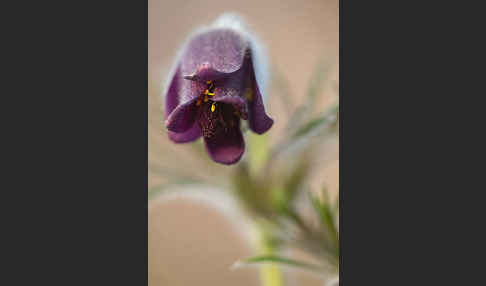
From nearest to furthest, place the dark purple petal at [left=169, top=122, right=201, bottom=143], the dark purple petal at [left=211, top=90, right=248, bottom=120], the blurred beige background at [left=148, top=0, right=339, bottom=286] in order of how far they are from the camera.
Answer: the dark purple petal at [left=211, top=90, right=248, bottom=120] < the dark purple petal at [left=169, top=122, right=201, bottom=143] < the blurred beige background at [left=148, top=0, right=339, bottom=286]

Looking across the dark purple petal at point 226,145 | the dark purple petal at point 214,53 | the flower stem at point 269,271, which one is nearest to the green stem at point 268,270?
the flower stem at point 269,271

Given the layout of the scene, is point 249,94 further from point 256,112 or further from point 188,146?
point 188,146

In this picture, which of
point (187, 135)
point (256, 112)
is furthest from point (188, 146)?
point (256, 112)

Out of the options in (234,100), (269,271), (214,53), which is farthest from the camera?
(269,271)

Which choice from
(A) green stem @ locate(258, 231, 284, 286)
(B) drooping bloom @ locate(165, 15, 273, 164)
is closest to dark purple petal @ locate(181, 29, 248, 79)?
(B) drooping bloom @ locate(165, 15, 273, 164)

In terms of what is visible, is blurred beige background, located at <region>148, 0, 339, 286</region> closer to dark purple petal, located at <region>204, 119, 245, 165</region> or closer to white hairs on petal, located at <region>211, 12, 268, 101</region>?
white hairs on petal, located at <region>211, 12, 268, 101</region>

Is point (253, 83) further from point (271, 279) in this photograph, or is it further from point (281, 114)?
point (271, 279)
